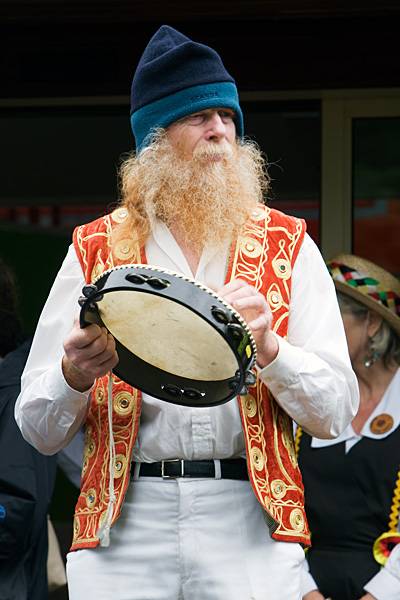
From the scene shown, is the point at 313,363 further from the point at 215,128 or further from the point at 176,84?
the point at 176,84

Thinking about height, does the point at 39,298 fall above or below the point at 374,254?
below

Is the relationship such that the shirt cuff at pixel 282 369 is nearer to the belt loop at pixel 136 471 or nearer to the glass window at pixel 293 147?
the belt loop at pixel 136 471

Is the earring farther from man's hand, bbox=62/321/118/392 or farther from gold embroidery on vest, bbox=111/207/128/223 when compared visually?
man's hand, bbox=62/321/118/392

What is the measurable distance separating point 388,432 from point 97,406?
1.57 metres

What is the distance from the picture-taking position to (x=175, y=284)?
8.71 feet

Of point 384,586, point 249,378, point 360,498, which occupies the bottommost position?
point 384,586

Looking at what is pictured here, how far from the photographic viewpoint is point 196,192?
3152mm

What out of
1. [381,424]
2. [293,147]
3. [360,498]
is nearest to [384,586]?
[360,498]

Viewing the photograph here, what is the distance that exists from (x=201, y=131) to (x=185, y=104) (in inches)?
2.9

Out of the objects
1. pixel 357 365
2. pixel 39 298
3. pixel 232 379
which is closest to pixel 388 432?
pixel 357 365

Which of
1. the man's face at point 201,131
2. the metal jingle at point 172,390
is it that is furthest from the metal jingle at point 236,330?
the man's face at point 201,131

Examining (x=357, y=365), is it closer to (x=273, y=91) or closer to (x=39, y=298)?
(x=273, y=91)

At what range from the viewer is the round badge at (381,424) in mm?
4391

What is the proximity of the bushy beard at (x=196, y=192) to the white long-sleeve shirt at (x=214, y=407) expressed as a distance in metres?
0.04
